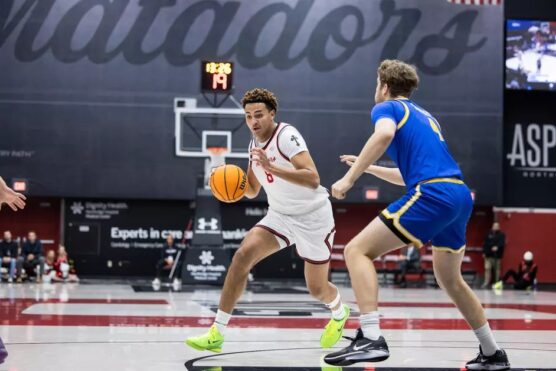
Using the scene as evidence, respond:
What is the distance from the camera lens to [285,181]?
6.09 metres

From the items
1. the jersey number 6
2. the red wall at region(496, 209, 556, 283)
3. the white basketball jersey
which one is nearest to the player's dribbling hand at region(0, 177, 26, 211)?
the white basketball jersey

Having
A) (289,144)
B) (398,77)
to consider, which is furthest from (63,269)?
(398,77)

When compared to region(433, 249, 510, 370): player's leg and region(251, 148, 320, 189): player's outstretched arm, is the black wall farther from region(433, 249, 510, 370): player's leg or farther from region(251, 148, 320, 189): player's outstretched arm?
region(433, 249, 510, 370): player's leg

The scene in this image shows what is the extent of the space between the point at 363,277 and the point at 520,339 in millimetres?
2900

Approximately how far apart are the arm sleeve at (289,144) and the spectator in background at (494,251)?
674 inches

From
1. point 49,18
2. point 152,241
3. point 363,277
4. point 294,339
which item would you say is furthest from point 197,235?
point 363,277

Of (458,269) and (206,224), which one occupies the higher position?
(458,269)

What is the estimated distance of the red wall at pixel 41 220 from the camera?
917 inches

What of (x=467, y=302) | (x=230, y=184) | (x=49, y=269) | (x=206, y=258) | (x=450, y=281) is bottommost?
(x=49, y=269)

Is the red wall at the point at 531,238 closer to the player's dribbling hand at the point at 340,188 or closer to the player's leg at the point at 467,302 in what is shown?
the player's leg at the point at 467,302

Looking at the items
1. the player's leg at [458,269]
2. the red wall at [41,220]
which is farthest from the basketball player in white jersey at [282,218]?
the red wall at [41,220]

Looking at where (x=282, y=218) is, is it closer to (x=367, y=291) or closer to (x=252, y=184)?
(x=252, y=184)

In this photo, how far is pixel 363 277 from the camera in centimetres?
484

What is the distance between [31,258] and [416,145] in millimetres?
17040
